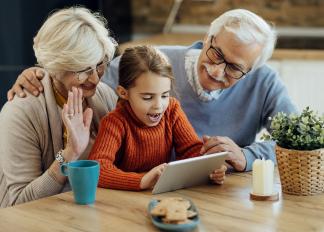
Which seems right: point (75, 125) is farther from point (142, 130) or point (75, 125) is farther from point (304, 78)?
point (304, 78)

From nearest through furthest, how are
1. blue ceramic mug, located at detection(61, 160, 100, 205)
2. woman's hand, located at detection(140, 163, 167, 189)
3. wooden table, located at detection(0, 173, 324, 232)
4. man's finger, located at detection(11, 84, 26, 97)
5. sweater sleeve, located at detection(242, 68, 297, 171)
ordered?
wooden table, located at detection(0, 173, 324, 232)
blue ceramic mug, located at detection(61, 160, 100, 205)
woman's hand, located at detection(140, 163, 167, 189)
man's finger, located at detection(11, 84, 26, 97)
sweater sleeve, located at detection(242, 68, 297, 171)

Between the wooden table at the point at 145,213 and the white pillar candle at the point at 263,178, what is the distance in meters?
0.04

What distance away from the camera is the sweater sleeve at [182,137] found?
2262 millimetres

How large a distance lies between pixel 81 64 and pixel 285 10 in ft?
8.71

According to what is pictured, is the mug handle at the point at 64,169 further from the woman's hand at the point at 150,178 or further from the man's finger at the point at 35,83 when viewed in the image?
the man's finger at the point at 35,83

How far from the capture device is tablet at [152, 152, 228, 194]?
1.91m

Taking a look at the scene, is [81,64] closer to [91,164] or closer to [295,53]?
[91,164]

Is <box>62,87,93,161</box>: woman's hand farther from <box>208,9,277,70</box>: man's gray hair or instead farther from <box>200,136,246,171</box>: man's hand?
<box>208,9,277,70</box>: man's gray hair

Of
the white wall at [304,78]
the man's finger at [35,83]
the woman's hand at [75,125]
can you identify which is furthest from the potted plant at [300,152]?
the white wall at [304,78]

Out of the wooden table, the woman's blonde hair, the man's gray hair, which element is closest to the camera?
the wooden table

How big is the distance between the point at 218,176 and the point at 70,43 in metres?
0.61

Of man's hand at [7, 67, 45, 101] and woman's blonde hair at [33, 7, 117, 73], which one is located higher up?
woman's blonde hair at [33, 7, 117, 73]

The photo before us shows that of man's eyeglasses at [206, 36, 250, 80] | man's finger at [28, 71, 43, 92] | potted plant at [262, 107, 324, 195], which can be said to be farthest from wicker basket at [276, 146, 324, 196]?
man's finger at [28, 71, 43, 92]

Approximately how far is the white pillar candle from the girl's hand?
0.47 ft
